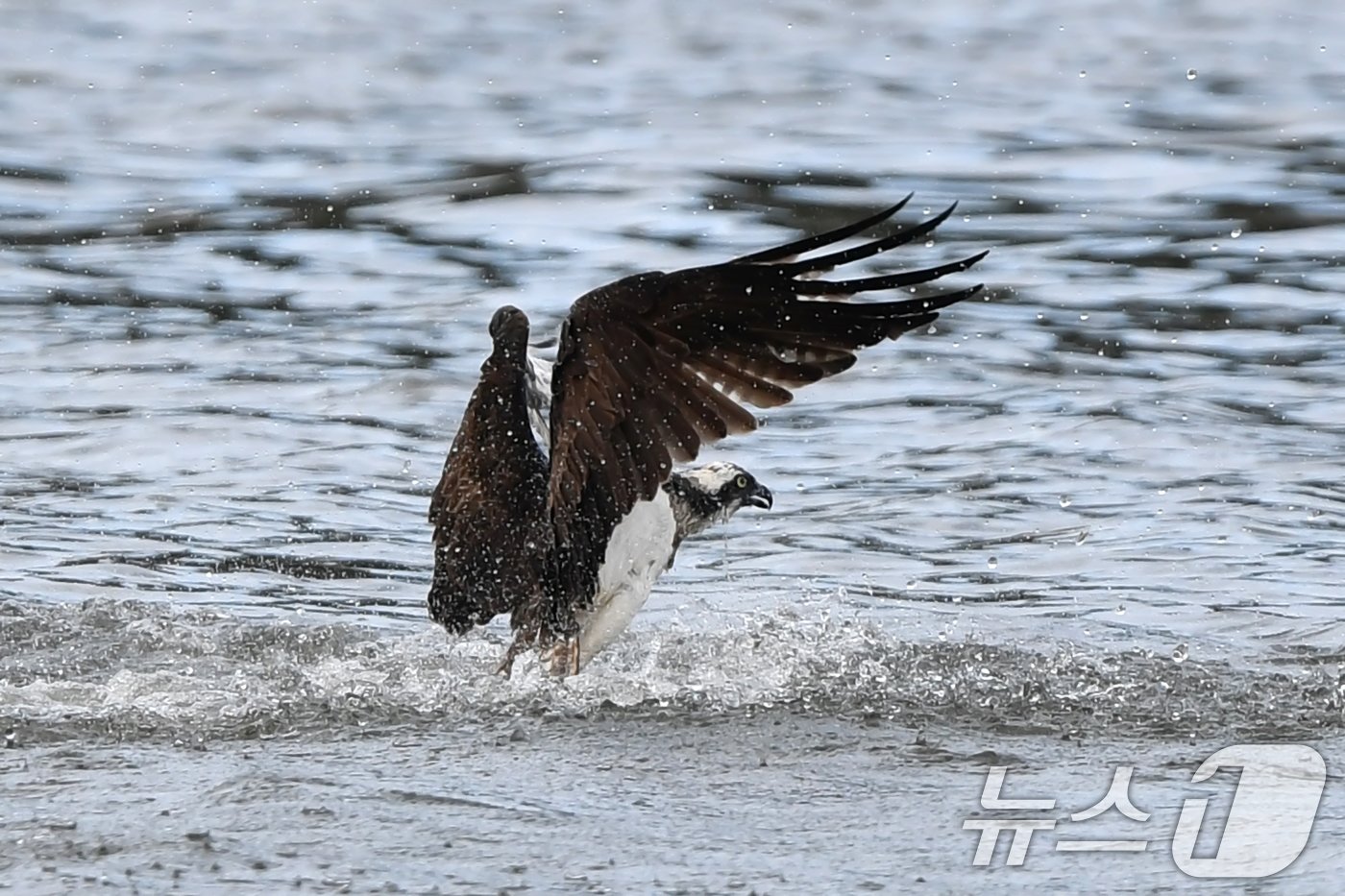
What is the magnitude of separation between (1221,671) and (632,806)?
2167 millimetres

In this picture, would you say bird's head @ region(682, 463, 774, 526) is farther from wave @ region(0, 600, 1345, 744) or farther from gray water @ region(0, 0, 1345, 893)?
wave @ region(0, 600, 1345, 744)

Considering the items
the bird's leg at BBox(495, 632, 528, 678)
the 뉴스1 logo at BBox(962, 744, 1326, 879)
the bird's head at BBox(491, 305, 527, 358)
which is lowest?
the bird's leg at BBox(495, 632, 528, 678)

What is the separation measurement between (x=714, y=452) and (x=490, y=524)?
2.85 meters

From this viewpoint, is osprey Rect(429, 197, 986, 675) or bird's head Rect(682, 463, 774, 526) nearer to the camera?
osprey Rect(429, 197, 986, 675)

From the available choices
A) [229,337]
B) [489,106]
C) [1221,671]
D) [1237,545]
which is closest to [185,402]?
[229,337]

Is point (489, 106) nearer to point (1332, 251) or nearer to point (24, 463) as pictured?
point (1332, 251)

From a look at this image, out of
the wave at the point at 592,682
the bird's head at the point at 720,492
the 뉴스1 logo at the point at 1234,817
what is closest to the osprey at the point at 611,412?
the wave at the point at 592,682

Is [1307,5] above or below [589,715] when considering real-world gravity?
above

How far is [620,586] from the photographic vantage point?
7.20 meters

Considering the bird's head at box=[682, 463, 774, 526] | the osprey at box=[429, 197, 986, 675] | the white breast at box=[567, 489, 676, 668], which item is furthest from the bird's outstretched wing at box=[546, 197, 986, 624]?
the bird's head at box=[682, 463, 774, 526]

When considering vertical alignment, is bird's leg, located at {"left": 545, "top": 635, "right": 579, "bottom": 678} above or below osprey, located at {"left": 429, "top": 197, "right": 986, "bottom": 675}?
below

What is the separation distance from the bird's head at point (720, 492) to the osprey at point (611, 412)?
2.04 ft

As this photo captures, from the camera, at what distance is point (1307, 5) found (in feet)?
66.8

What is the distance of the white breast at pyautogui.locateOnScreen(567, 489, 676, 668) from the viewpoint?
7164 millimetres
